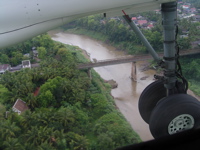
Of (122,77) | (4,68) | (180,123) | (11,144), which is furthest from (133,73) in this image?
(180,123)

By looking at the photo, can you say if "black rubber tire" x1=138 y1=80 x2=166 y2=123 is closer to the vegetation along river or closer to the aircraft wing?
the aircraft wing

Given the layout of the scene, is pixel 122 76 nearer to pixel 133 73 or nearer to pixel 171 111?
pixel 133 73

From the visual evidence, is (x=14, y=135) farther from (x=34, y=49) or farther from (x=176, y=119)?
(x=34, y=49)

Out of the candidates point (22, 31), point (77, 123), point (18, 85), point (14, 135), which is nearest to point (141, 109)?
point (22, 31)

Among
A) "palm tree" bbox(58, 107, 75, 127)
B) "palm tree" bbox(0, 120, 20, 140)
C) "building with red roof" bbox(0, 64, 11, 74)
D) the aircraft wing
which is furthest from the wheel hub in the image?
"building with red roof" bbox(0, 64, 11, 74)

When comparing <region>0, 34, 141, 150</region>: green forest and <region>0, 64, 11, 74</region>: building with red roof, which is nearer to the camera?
<region>0, 34, 141, 150</region>: green forest

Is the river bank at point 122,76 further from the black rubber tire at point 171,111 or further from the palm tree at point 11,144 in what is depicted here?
the black rubber tire at point 171,111

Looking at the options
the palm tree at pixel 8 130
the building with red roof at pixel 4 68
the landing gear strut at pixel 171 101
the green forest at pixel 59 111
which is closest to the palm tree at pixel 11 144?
the green forest at pixel 59 111
